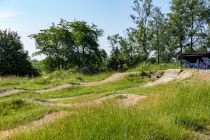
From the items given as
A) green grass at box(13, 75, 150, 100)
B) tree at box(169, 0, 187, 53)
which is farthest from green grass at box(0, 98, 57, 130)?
tree at box(169, 0, 187, 53)

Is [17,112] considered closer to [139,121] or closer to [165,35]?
[139,121]

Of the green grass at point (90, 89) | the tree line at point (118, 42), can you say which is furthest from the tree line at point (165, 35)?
the green grass at point (90, 89)

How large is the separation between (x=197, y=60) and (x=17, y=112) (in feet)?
74.5

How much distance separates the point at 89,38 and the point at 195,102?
40152mm

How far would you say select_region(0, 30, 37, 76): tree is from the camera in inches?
1939

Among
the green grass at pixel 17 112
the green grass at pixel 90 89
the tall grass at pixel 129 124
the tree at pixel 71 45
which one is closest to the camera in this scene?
the tall grass at pixel 129 124

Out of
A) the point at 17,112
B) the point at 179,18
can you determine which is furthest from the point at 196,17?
the point at 17,112

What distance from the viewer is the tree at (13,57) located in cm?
4925

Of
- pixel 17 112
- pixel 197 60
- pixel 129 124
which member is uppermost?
pixel 197 60

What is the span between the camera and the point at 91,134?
5820mm

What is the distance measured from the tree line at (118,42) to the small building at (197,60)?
14.4 m

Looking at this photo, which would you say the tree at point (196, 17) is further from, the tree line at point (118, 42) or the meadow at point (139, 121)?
the meadow at point (139, 121)

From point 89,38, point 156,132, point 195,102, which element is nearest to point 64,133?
point 156,132

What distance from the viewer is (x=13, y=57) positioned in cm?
5019
